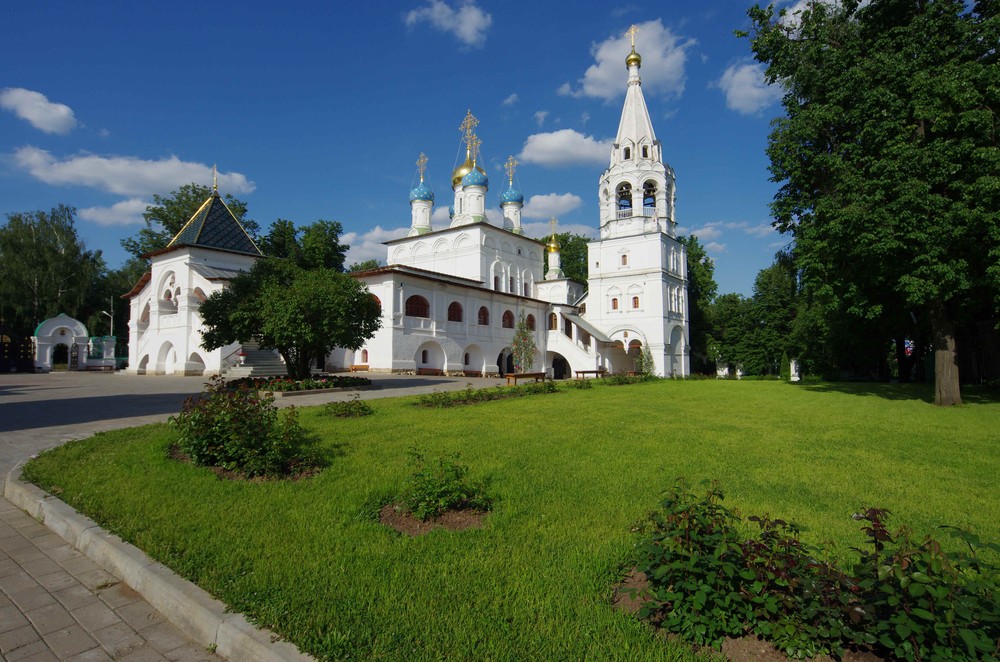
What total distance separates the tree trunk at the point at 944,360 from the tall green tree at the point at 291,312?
1697 cm

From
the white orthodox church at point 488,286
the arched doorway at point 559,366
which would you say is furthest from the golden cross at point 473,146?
the arched doorway at point 559,366

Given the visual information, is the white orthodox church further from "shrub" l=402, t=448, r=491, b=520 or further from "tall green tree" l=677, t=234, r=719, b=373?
"shrub" l=402, t=448, r=491, b=520

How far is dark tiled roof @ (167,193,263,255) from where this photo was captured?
1182 inches

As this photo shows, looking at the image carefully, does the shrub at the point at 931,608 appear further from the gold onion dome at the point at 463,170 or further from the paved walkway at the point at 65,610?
the gold onion dome at the point at 463,170

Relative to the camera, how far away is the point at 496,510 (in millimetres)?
4836

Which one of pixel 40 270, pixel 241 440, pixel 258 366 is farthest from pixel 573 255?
pixel 241 440

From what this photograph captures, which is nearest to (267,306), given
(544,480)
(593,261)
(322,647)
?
(544,480)

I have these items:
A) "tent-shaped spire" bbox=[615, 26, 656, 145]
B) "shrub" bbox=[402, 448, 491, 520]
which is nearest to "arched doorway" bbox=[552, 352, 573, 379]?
"tent-shaped spire" bbox=[615, 26, 656, 145]

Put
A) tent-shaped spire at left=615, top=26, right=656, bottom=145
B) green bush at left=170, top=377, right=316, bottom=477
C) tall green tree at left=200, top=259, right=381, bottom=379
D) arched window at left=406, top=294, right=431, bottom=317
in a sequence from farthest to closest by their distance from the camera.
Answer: tent-shaped spire at left=615, top=26, right=656, bottom=145 → arched window at left=406, top=294, right=431, bottom=317 → tall green tree at left=200, top=259, right=381, bottom=379 → green bush at left=170, top=377, right=316, bottom=477

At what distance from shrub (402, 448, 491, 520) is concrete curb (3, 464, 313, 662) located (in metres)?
1.72

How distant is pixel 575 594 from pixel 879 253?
548 inches

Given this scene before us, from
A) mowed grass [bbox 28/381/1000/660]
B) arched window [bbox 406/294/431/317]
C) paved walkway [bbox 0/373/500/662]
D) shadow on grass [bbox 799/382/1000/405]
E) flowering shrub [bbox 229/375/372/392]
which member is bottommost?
paved walkway [bbox 0/373/500/662]

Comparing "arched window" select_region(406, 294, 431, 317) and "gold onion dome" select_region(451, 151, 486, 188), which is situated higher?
"gold onion dome" select_region(451, 151, 486, 188)

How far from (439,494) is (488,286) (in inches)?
1407
